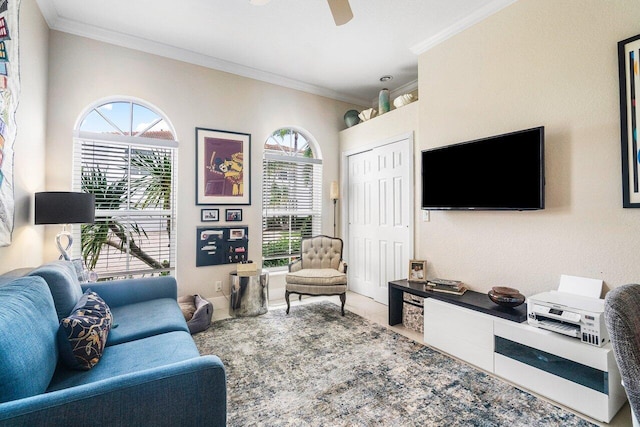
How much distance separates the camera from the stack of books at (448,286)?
2.70 meters

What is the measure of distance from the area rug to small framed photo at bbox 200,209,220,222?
130 centimetres

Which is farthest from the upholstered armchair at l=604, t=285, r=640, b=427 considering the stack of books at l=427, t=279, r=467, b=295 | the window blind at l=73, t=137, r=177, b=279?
the window blind at l=73, t=137, r=177, b=279

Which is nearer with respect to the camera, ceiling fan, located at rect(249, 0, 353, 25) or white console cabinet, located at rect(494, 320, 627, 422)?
white console cabinet, located at rect(494, 320, 627, 422)

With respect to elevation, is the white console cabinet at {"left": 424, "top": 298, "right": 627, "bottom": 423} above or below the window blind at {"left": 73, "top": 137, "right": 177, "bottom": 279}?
below

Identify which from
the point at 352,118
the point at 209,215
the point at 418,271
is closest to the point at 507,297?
the point at 418,271

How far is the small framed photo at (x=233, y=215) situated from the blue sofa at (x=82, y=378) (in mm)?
2116

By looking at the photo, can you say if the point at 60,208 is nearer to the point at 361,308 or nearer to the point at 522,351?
the point at 361,308

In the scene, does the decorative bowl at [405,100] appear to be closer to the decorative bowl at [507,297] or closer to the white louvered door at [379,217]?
the white louvered door at [379,217]

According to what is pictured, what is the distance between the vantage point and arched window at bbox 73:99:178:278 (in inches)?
124

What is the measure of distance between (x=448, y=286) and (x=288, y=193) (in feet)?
8.29

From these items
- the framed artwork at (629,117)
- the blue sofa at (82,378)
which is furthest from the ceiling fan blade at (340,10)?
the blue sofa at (82,378)

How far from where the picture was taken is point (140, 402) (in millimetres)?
1046

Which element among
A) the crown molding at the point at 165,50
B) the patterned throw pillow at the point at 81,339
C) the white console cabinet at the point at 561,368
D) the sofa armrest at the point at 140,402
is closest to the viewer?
the sofa armrest at the point at 140,402

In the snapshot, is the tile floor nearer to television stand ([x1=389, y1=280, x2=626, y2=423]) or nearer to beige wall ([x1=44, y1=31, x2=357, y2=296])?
television stand ([x1=389, y1=280, x2=626, y2=423])
